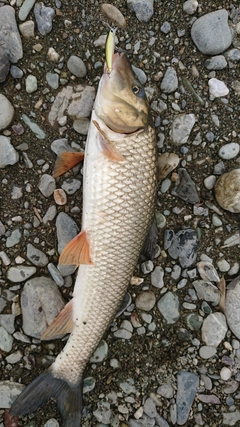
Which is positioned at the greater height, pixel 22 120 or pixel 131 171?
pixel 22 120

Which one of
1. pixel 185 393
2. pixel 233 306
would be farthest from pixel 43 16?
pixel 185 393

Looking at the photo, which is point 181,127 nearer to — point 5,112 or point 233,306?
point 5,112

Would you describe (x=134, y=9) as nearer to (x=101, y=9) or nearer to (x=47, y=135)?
(x=101, y=9)

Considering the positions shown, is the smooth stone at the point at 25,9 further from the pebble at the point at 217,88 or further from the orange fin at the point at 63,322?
the orange fin at the point at 63,322

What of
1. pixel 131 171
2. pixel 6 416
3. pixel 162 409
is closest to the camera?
pixel 131 171

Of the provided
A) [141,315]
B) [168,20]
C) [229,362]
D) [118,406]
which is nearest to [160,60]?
[168,20]

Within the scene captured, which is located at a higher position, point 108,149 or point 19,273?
point 108,149

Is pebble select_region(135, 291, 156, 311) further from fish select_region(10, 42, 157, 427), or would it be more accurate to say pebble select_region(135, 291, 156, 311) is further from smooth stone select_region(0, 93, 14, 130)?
smooth stone select_region(0, 93, 14, 130)
